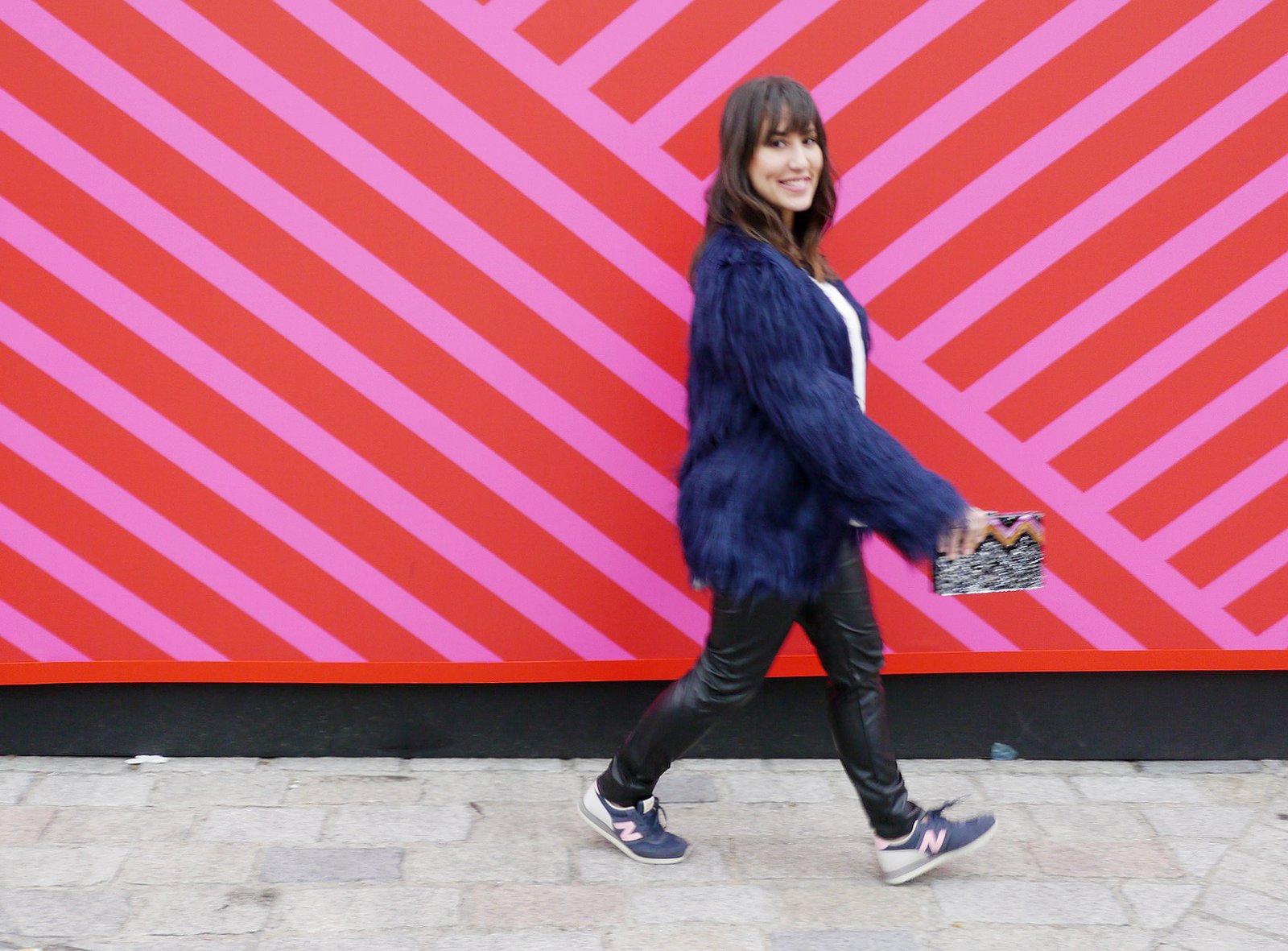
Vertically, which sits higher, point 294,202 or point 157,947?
point 294,202

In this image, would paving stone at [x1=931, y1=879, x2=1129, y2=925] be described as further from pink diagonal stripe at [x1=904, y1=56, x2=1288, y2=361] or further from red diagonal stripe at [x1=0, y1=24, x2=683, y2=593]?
pink diagonal stripe at [x1=904, y1=56, x2=1288, y2=361]

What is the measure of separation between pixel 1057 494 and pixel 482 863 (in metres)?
1.79

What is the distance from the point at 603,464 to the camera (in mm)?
3549

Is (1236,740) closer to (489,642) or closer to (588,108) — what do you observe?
(489,642)

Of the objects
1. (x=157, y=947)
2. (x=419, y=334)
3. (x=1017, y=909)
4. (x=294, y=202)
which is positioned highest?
(x=294, y=202)

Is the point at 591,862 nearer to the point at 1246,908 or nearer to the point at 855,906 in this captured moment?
the point at 855,906

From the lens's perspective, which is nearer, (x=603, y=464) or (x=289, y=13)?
(x=289, y=13)

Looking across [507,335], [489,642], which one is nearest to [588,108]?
[507,335]

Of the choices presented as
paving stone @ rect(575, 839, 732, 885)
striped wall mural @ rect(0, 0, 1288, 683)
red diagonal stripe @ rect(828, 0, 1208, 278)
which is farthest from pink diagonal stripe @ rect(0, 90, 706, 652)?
red diagonal stripe @ rect(828, 0, 1208, 278)

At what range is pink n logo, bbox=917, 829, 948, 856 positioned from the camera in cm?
302

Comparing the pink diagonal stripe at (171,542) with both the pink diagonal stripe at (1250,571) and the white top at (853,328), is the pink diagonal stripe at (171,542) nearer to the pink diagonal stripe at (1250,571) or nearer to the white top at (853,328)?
the white top at (853,328)

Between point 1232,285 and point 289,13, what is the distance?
253 cm

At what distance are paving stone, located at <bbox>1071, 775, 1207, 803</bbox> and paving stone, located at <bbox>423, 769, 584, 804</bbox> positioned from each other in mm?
1365

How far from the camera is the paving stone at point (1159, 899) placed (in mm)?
2881
